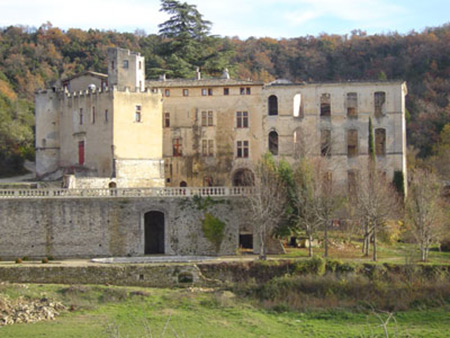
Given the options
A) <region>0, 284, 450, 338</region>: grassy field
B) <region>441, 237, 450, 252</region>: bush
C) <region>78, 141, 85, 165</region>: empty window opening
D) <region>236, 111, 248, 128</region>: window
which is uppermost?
<region>236, 111, 248, 128</region>: window

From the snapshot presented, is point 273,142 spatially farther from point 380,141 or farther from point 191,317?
point 191,317

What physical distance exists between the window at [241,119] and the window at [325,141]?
5.63 m

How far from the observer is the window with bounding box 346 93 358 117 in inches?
1909

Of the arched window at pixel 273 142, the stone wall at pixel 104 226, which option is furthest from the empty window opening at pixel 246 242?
the arched window at pixel 273 142

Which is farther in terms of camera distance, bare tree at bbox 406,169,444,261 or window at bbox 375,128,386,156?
window at bbox 375,128,386,156

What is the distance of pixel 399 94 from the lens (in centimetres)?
4816

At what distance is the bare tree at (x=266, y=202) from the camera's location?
3659 cm

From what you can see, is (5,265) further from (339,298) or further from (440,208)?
(440,208)

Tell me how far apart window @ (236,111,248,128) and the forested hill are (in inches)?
470

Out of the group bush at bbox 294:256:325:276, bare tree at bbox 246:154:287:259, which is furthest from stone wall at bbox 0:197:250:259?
bush at bbox 294:256:325:276

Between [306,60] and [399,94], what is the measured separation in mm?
45176

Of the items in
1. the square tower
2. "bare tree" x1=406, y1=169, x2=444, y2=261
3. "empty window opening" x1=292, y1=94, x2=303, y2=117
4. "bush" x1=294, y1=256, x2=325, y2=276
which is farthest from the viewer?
"empty window opening" x1=292, y1=94, x2=303, y2=117

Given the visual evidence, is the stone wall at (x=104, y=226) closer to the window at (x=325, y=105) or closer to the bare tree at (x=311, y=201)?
the bare tree at (x=311, y=201)

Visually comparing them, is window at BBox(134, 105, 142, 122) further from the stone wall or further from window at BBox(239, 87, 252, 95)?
the stone wall
